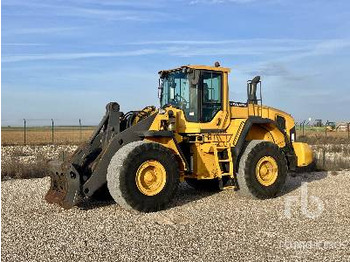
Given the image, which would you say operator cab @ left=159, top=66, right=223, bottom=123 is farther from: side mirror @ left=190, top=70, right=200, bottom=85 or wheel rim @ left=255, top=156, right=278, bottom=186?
wheel rim @ left=255, top=156, right=278, bottom=186

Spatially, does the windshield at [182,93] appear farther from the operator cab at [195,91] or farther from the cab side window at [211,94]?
the cab side window at [211,94]

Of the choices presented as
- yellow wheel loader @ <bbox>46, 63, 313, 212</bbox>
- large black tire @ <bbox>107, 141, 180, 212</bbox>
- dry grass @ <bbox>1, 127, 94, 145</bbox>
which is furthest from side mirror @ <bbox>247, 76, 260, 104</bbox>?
dry grass @ <bbox>1, 127, 94, 145</bbox>

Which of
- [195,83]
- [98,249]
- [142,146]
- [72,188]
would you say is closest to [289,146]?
[195,83]

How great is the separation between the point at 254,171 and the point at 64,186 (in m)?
4.26

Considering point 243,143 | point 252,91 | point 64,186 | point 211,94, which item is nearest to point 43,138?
point 252,91

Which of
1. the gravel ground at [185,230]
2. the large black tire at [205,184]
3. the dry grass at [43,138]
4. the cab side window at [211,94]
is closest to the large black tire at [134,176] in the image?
the gravel ground at [185,230]

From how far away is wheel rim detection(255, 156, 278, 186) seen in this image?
11595 mm

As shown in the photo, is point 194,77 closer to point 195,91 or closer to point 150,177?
point 195,91

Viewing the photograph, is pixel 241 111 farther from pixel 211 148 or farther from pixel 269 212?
pixel 269 212

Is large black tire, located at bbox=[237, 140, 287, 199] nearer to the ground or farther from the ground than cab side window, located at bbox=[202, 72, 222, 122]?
nearer to the ground

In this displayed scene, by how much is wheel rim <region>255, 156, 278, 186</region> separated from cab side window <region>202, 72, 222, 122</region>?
1581 mm

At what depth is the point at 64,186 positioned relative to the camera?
9.96 metres

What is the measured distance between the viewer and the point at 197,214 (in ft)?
32.3

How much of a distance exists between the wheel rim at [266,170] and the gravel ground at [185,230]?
0.53 m
